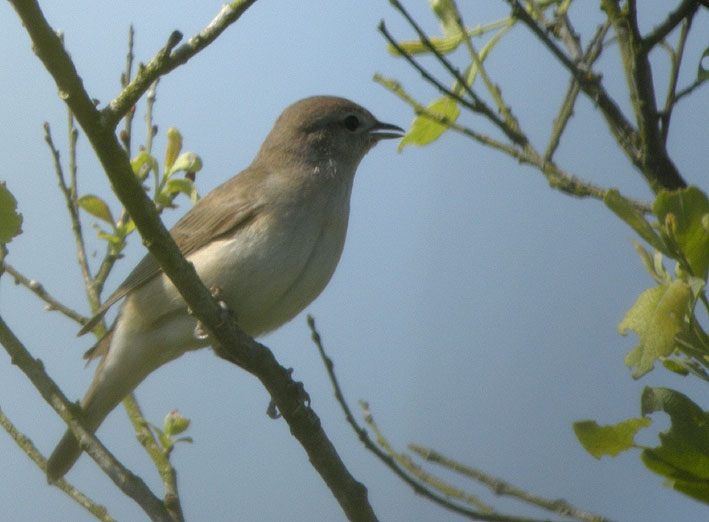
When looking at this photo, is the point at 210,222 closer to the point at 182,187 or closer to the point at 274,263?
the point at 274,263

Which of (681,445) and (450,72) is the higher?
(450,72)

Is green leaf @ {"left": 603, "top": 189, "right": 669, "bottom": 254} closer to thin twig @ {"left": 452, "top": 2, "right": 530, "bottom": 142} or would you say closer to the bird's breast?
thin twig @ {"left": 452, "top": 2, "right": 530, "bottom": 142}

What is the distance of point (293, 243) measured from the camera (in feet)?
15.7

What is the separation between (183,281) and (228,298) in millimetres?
1771

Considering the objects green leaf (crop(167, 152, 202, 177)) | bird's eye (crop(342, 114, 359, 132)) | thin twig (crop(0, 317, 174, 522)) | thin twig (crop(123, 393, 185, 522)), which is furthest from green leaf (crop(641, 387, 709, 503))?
bird's eye (crop(342, 114, 359, 132))

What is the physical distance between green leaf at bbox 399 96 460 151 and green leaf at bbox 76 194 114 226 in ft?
5.62

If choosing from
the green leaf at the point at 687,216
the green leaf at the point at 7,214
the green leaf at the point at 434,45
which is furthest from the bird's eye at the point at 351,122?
the green leaf at the point at 687,216

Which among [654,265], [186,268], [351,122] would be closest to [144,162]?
[186,268]

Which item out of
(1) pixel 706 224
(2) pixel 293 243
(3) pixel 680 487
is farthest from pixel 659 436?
(2) pixel 293 243

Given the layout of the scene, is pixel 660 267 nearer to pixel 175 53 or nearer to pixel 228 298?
pixel 175 53

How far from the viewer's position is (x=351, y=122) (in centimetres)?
621

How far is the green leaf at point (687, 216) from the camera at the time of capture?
5.74ft

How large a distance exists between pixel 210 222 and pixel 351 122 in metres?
1.53

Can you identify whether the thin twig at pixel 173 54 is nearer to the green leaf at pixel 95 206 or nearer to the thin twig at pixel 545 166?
the thin twig at pixel 545 166
